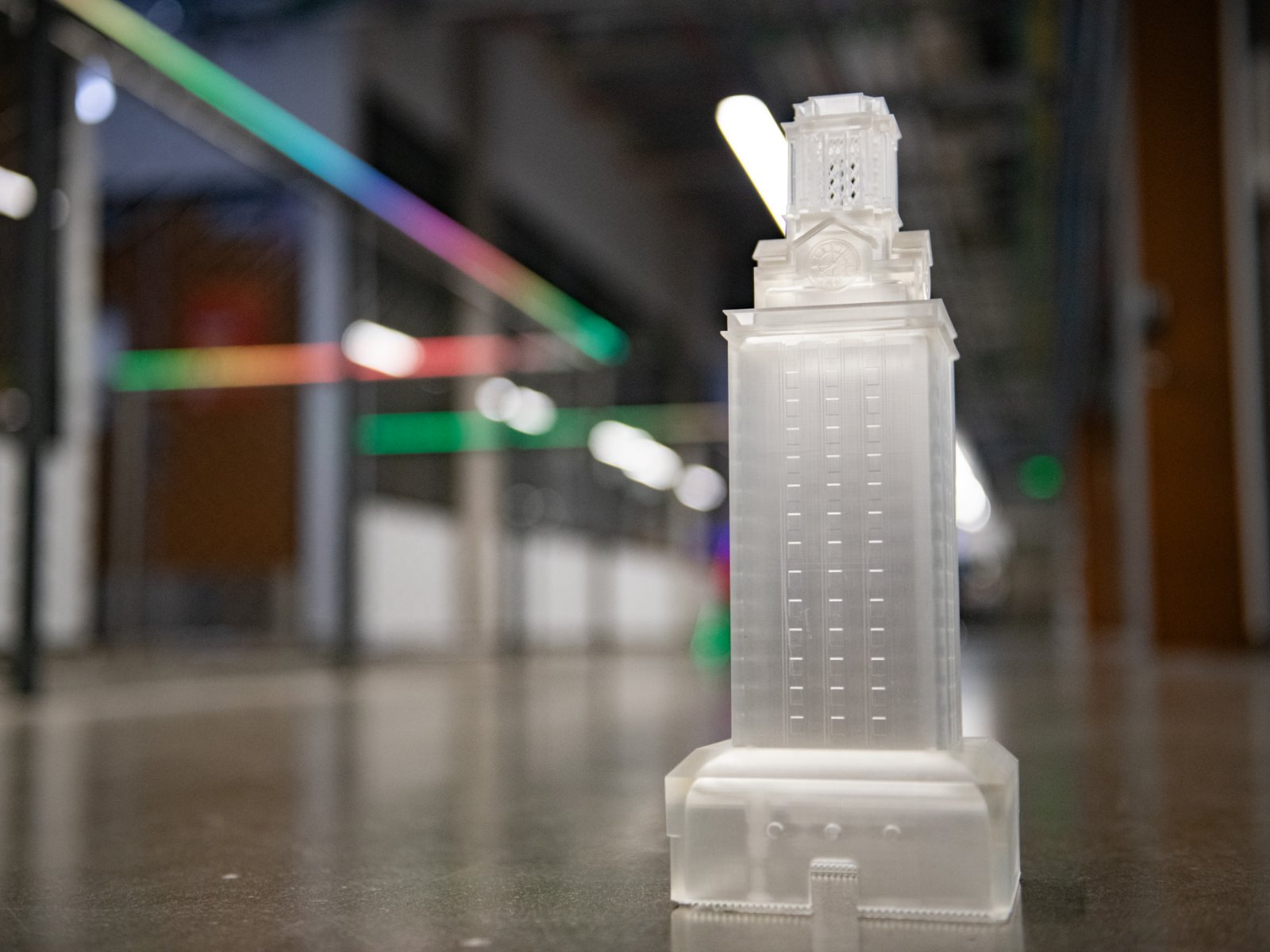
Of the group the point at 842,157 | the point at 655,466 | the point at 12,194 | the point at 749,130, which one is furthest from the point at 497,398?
the point at 842,157

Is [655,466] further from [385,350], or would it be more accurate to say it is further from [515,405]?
[385,350]

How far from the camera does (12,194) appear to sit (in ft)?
15.1

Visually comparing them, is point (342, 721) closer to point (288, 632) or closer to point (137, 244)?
point (288, 632)

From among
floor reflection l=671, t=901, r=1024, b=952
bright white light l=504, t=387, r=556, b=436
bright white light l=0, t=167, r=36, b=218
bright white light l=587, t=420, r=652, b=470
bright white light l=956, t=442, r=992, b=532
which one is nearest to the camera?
floor reflection l=671, t=901, r=1024, b=952

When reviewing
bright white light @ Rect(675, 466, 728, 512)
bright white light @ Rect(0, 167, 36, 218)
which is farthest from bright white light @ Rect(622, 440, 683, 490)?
bright white light @ Rect(0, 167, 36, 218)

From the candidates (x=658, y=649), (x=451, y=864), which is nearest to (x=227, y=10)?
(x=658, y=649)

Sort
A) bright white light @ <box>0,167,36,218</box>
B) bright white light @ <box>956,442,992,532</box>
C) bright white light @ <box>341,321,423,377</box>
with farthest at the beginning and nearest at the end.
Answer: bright white light @ <box>956,442,992,532</box> < bright white light @ <box>341,321,423,377</box> < bright white light @ <box>0,167,36,218</box>

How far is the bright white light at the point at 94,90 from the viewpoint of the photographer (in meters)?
5.00

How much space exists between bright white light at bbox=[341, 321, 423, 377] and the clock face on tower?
682 cm

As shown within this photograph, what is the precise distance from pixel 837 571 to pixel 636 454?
15361 millimetres

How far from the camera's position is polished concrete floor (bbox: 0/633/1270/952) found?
35.1 inches

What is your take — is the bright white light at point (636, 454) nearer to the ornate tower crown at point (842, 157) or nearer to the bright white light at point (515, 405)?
the bright white light at point (515, 405)

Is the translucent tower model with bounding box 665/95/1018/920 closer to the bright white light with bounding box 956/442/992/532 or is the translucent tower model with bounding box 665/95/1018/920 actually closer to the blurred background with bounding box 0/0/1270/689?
the blurred background with bounding box 0/0/1270/689

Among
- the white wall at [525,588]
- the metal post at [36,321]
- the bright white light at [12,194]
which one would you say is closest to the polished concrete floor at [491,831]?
the metal post at [36,321]
